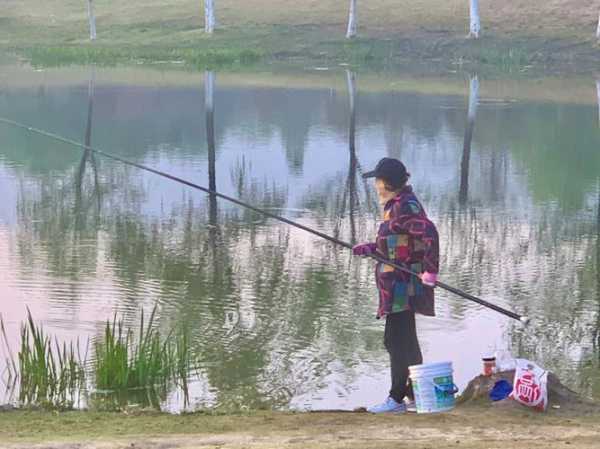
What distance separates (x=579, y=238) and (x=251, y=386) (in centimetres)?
786

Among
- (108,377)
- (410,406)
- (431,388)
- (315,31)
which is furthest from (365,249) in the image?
(315,31)

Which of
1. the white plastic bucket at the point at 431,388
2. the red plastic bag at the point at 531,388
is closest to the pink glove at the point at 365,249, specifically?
the white plastic bucket at the point at 431,388

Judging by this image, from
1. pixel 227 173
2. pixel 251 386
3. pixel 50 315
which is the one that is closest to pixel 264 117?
pixel 227 173

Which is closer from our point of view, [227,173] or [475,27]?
[227,173]

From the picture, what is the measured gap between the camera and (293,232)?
649 inches

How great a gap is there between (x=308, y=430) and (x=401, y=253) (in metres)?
1.30

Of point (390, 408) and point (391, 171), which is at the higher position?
point (391, 171)

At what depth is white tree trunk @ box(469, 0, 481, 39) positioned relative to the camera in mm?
53531

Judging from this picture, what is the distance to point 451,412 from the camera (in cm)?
760

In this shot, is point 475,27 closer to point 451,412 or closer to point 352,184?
point 352,184

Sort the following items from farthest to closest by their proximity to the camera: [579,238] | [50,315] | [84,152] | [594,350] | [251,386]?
[84,152] < [579,238] < [50,315] < [594,350] < [251,386]

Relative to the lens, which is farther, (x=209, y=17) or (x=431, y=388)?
(x=209, y=17)

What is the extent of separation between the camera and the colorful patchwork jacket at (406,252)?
25.5 ft

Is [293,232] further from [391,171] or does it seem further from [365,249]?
[391,171]
